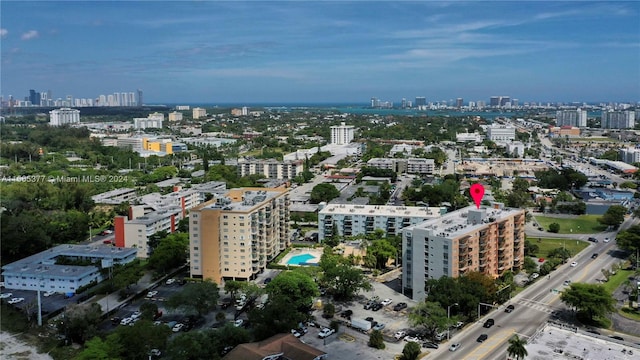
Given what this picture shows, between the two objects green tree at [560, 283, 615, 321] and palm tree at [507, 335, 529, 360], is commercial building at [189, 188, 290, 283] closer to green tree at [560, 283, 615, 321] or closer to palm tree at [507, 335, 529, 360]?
palm tree at [507, 335, 529, 360]

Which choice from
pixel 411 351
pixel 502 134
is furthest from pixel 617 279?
Result: pixel 502 134

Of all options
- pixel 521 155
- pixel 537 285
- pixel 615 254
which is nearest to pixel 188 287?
pixel 537 285

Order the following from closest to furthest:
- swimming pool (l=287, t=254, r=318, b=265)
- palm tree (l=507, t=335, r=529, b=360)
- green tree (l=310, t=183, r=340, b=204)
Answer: palm tree (l=507, t=335, r=529, b=360), swimming pool (l=287, t=254, r=318, b=265), green tree (l=310, t=183, r=340, b=204)

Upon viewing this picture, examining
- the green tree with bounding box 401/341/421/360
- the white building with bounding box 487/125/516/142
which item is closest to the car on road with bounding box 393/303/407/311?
the green tree with bounding box 401/341/421/360

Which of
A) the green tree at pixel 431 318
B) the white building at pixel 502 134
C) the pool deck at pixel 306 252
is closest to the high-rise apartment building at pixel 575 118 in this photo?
the white building at pixel 502 134

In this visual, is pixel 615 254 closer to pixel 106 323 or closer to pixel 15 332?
pixel 106 323

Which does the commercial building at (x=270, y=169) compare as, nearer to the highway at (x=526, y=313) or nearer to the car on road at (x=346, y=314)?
the highway at (x=526, y=313)

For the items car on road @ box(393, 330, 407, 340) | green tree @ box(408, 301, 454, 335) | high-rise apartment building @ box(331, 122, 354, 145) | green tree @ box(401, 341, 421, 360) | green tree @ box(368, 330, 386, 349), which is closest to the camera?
green tree @ box(401, 341, 421, 360)
